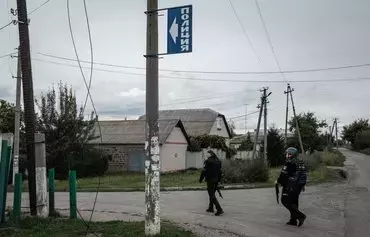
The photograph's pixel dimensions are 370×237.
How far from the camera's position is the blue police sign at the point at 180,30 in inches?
363

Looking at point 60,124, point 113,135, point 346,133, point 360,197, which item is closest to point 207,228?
point 360,197

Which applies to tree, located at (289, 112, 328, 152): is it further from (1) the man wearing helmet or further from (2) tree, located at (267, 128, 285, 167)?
(1) the man wearing helmet

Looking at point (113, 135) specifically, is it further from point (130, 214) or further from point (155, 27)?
point (155, 27)

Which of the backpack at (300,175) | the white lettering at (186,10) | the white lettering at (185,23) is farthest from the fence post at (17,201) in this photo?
the backpack at (300,175)

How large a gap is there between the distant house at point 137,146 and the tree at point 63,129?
611cm

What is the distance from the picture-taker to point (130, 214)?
539 inches

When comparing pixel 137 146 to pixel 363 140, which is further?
pixel 363 140

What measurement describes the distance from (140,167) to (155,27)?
107 feet

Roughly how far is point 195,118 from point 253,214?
186 feet

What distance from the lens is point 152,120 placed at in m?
9.62

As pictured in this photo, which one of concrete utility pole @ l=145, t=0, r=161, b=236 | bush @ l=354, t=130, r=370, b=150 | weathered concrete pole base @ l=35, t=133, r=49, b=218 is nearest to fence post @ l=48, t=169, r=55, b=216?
weathered concrete pole base @ l=35, t=133, r=49, b=218

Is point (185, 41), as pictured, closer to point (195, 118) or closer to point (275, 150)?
point (275, 150)

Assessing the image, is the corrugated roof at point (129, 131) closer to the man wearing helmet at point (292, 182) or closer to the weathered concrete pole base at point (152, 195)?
the man wearing helmet at point (292, 182)

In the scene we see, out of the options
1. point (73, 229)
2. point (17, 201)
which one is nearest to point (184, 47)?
point (73, 229)
